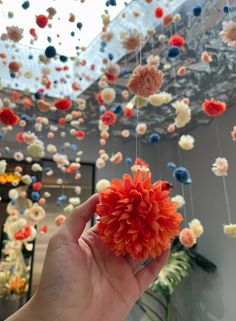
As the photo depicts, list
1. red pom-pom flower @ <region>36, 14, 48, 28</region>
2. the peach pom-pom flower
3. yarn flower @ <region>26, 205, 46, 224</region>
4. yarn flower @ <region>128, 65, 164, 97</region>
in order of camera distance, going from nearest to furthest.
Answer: the peach pom-pom flower, yarn flower @ <region>128, 65, 164, 97</region>, red pom-pom flower @ <region>36, 14, 48, 28</region>, yarn flower @ <region>26, 205, 46, 224</region>

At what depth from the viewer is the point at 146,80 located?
3.38ft

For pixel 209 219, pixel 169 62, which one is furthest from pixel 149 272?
pixel 209 219

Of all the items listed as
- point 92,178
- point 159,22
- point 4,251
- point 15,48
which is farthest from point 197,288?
point 15,48

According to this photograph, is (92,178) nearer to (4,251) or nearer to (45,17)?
(4,251)

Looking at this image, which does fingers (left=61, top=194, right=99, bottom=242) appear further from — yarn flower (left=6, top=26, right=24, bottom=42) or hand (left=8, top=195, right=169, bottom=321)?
yarn flower (left=6, top=26, right=24, bottom=42)

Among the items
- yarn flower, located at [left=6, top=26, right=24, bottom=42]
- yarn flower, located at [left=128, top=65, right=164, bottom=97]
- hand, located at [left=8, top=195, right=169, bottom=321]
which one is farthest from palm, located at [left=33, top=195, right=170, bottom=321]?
yarn flower, located at [left=6, top=26, right=24, bottom=42]

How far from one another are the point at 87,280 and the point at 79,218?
17 centimetres

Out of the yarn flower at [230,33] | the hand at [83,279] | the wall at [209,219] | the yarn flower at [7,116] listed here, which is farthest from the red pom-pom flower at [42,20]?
the wall at [209,219]

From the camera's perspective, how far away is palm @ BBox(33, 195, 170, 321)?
2.37ft

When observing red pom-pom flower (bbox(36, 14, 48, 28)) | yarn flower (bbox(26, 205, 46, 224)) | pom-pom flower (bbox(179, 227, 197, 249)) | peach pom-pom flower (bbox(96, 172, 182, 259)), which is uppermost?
red pom-pom flower (bbox(36, 14, 48, 28))

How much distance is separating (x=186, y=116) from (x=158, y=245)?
102cm

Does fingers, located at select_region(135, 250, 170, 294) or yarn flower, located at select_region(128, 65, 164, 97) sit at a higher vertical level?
yarn flower, located at select_region(128, 65, 164, 97)

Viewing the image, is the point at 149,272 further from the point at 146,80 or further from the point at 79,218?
the point at 146,80

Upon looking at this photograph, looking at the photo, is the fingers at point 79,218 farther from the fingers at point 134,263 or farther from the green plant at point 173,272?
the green plant at point 173,272
